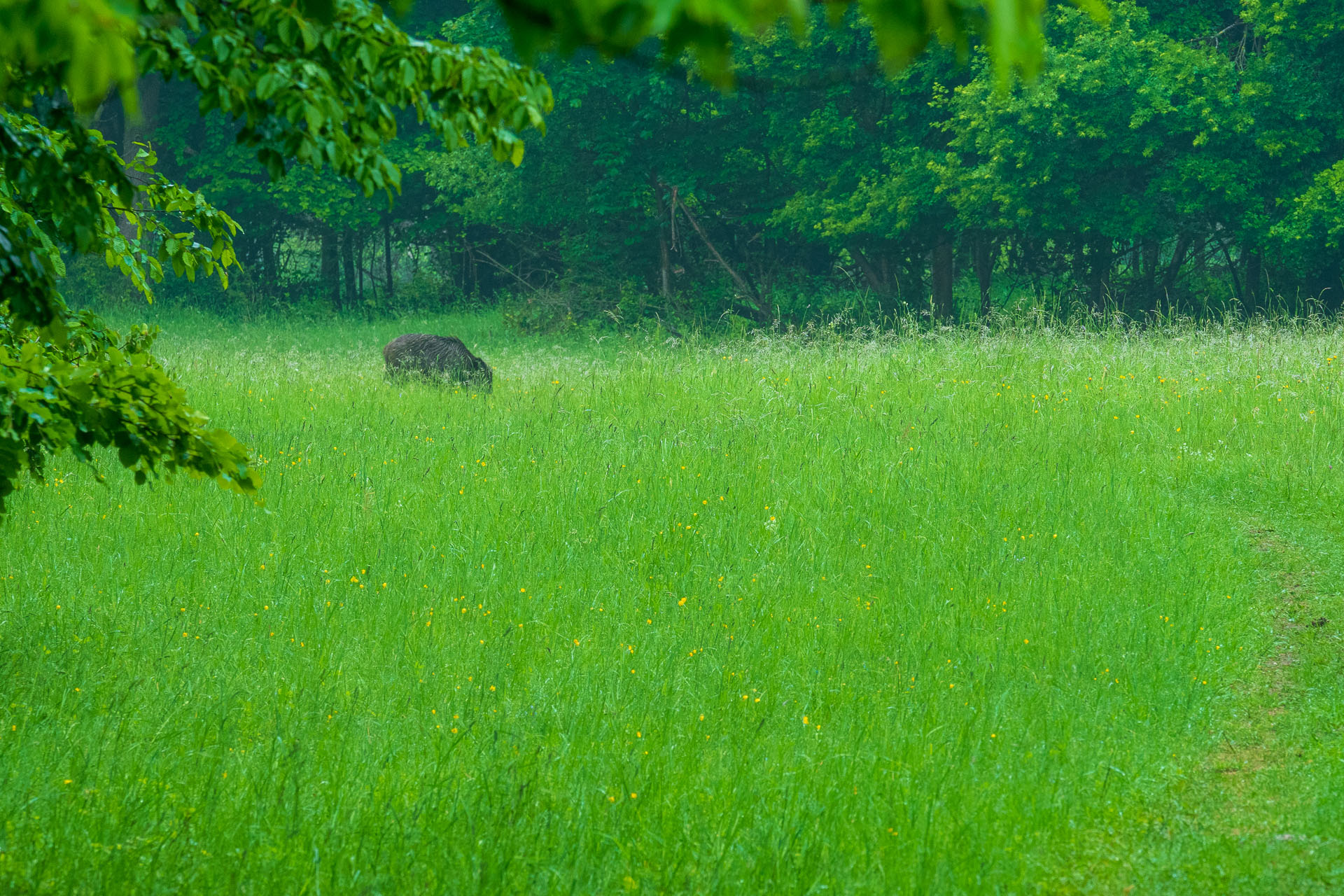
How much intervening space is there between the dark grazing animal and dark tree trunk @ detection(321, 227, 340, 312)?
2202 cm

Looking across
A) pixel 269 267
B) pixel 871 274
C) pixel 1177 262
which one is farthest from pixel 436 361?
pixel 269 267

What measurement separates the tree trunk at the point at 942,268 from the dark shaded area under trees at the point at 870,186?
6 centimetres

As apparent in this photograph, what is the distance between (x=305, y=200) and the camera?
31.5 meters

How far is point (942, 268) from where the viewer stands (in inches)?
1083

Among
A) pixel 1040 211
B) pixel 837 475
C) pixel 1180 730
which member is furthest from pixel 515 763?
pixel 1040 211

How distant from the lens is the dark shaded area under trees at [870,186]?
70.9ft

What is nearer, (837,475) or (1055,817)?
(1055,817)

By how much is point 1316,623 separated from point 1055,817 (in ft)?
11.0

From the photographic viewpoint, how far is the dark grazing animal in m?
14.5

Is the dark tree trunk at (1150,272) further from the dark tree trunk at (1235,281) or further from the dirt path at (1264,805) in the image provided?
the dirt path at (1264,805)

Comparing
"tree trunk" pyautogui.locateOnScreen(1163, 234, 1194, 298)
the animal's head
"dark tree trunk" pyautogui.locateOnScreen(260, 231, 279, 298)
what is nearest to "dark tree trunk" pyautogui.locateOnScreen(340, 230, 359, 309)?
"dark tree trunk" pyautogui.locateOnScreen(260, 231, 279, 298)

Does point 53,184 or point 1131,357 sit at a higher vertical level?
point 53,184

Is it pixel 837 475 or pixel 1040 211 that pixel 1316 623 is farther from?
pixel 1040 211

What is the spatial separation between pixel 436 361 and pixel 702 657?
31.3ft
